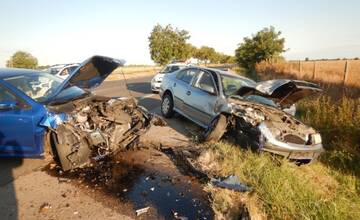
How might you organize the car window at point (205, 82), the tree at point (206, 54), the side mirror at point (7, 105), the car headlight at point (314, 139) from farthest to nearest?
the tree at point (206, 54) → the car window at point (205, 82) → the car headlight at point (314, 139) → the side mirror at point (7, 105)

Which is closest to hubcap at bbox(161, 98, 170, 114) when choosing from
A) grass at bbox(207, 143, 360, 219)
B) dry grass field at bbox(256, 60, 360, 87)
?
grass at bbox(207, 143, 360, 219)

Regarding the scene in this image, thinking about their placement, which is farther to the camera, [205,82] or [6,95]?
[205,82]

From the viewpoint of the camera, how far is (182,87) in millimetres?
8078

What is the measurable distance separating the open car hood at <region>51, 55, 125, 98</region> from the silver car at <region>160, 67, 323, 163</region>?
7.13 ft

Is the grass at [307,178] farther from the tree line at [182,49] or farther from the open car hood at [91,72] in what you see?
the tree line at [182,49]

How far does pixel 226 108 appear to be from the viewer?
5.86 meters

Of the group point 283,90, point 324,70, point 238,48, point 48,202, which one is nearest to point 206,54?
point 238,48

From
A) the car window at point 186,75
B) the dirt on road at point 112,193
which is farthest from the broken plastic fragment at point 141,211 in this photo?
the car window at point 186,75

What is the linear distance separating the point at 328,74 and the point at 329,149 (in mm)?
8869

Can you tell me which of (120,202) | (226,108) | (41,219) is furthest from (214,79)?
(41,219)

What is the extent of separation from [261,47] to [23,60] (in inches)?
1540

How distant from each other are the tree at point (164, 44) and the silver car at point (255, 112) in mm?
35348

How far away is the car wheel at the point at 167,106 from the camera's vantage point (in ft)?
28.5

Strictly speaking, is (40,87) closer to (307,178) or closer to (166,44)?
(307,178)
